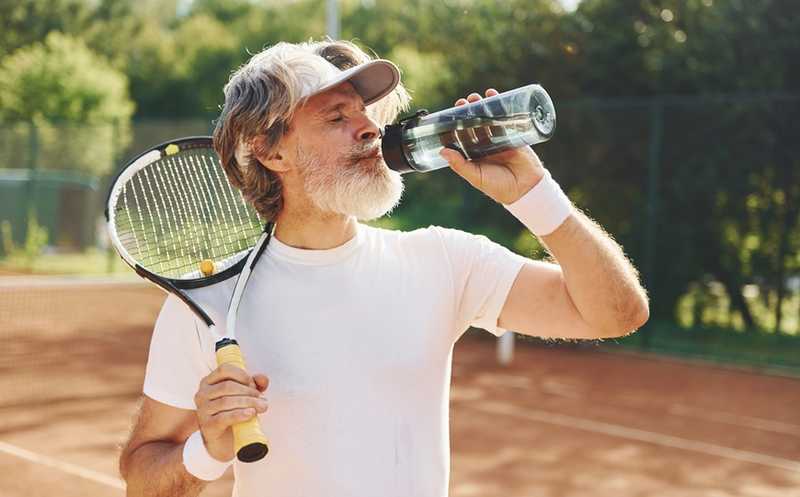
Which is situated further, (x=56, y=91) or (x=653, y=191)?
(x=56, y=91)

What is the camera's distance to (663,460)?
266 inches

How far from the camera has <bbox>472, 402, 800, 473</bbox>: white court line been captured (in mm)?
6953

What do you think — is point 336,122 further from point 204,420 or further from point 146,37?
point 146,37

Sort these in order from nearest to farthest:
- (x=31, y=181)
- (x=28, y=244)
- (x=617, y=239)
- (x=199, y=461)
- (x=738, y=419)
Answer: (x=199, y=461), (x=738, y=419), (x=617, y=239), (x=28, y=244), (x=31, y=181)

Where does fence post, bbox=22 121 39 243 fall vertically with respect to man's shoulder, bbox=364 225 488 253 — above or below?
above

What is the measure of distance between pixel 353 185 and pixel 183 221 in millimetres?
690

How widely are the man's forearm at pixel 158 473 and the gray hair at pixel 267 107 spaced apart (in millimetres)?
585

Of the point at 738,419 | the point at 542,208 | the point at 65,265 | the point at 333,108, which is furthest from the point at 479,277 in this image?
the point at 65,265

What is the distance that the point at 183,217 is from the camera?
108 inches

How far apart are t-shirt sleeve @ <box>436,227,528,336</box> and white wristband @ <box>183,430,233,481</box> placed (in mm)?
657

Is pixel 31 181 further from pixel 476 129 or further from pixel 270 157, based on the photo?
pixel 476 129

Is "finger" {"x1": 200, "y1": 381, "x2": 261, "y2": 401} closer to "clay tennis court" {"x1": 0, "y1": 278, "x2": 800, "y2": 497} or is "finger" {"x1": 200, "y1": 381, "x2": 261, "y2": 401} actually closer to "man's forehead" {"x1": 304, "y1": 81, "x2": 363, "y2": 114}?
"man's forehead" {"x1": 304, "y1": 81, "x2": 363, "y2": 114}

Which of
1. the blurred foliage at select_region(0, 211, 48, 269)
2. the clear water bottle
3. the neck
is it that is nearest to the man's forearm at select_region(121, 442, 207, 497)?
the neck

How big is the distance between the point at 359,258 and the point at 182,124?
66.3ft
